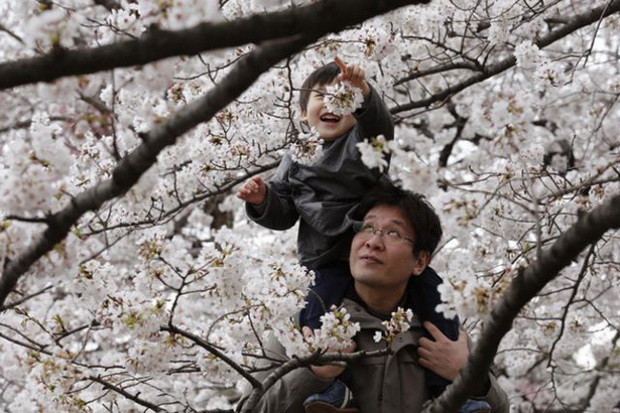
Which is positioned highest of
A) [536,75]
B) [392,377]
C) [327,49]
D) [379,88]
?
[327,49]

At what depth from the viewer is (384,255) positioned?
351 cm

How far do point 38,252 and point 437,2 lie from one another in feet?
10.2

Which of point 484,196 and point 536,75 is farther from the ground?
point 536,75

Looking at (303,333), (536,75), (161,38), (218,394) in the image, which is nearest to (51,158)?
(161,38)

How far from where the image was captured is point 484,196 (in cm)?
312

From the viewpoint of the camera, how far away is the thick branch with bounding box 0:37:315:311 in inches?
87.0

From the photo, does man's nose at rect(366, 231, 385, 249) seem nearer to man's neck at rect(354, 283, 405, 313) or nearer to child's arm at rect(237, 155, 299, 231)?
man's neck at rect(354, 283, 405, 313)

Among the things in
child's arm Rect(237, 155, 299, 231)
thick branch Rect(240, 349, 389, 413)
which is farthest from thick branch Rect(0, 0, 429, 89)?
child's arm Rect(237, 155, 299, 231)

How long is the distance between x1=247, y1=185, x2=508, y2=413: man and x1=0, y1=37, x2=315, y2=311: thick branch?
1081 mm

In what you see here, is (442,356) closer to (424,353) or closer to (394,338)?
(424,353)

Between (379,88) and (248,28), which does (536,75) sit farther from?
(248,28)

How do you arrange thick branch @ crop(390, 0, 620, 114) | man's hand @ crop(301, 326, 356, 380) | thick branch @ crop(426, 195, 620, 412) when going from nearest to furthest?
1. thick branch @ crop(426, 195, 620, 412)
2. man's hand @ crop(301, 326, 356, 380)
3. thick branch @ crop(390, 0, 620, 114)

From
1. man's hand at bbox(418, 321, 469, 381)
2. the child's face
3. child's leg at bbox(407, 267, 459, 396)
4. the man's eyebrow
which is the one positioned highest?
the child's face

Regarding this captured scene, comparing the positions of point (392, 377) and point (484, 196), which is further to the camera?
point (392, 377)
